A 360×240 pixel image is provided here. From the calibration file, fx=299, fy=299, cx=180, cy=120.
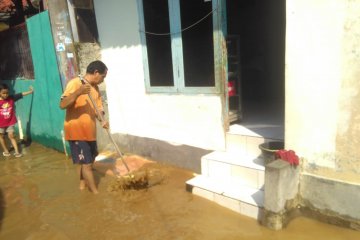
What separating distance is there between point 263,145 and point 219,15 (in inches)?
82.1

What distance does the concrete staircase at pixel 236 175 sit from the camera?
3.99 meters

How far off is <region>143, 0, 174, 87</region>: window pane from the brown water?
178 centimetres

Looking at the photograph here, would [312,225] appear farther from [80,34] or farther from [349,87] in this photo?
[80,34]

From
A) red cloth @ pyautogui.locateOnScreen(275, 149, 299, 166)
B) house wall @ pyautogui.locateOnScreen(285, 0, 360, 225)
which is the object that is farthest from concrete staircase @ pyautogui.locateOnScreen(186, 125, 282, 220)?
house wall @ pyautogui.locateOnScreen(285, 0, 360, 225)

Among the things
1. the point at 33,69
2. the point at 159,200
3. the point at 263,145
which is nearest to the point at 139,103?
the point at 159,200

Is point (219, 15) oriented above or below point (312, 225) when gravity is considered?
above

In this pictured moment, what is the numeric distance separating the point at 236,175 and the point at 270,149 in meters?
0.65

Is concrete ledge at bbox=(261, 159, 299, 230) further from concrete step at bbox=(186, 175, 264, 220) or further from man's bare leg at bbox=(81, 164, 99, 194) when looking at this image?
man's bare leg at bbox=(81, 164, 99, 194)

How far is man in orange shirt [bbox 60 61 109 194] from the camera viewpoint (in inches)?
176

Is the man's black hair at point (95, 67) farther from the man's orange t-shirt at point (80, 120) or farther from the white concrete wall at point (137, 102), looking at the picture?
the white concrete wall at point (137, 102)

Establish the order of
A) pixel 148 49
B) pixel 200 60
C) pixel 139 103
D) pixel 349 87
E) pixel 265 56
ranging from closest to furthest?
pixel 349 87 < pixel 200 60 < pixel 148 49 < pixel 139 103 < pixel 265 56

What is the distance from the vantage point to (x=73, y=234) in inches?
150

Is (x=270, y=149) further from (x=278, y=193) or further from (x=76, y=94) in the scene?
(x=76, y=94)

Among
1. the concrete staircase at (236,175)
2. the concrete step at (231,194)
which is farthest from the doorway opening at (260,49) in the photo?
the concrete step at (231,194)
